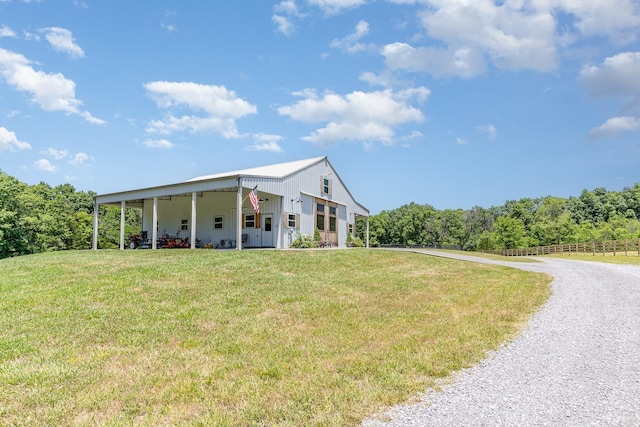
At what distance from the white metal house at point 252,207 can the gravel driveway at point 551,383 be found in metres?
13.2

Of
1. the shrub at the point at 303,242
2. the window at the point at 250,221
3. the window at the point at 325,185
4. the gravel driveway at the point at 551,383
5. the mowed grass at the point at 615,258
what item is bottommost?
the gravel driveway at the point at 551,383

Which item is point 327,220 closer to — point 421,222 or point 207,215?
point 207,215

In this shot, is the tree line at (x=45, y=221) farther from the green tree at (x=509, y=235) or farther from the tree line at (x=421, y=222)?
the green tree at (x=509, y=235)

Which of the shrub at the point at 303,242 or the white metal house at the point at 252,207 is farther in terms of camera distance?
the shrub at the point at 303,242

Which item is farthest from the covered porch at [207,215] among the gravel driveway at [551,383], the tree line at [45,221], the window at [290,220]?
the gravel driveway at [551,383]

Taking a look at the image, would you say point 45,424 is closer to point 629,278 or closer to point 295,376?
point 295,376

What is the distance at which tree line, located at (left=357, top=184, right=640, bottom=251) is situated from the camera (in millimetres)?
56312

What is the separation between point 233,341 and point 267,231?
1461 cm

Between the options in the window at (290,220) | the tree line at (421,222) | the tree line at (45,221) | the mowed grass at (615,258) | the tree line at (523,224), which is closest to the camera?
the mowed grass at (615,258)

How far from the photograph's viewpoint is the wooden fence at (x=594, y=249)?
27.8 meters

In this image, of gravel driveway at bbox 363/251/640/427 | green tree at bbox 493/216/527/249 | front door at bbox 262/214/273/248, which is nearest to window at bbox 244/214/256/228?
front door at bbox 262/214/273/248

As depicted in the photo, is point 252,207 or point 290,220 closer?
point 290,220

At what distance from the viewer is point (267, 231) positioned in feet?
65.8

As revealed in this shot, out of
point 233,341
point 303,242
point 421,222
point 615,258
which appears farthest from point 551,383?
point 421,222
